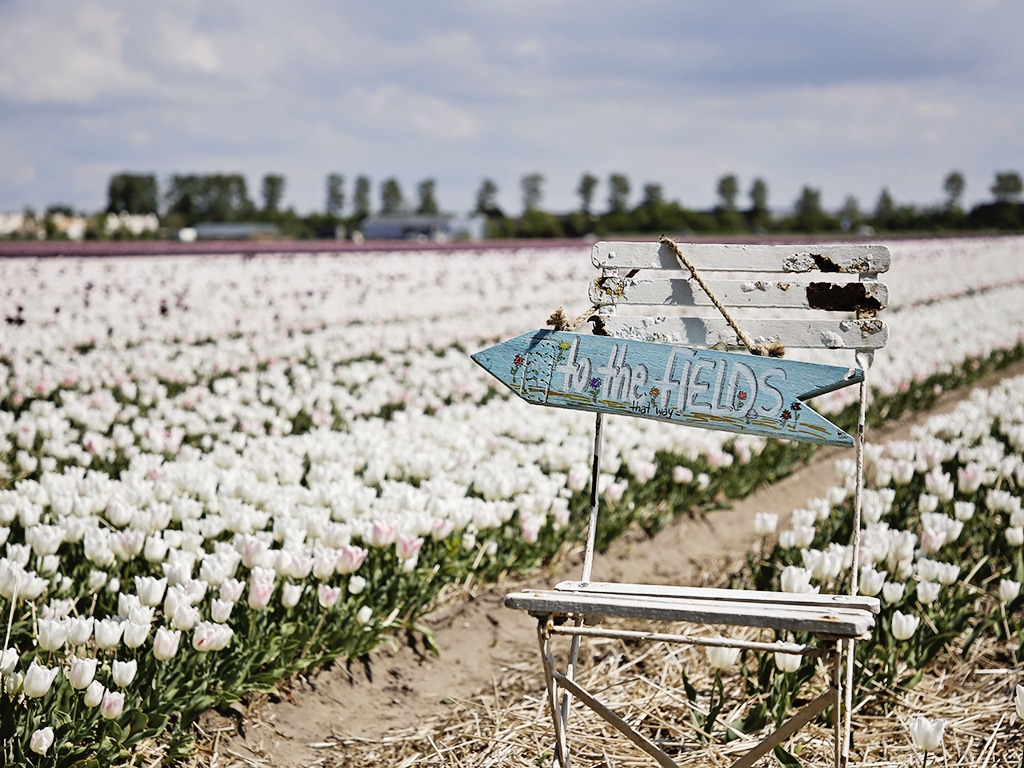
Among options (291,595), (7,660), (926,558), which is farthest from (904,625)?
(7,660)

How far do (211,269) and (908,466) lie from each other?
14.4 metres

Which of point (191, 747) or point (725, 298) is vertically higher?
point (725, 298)

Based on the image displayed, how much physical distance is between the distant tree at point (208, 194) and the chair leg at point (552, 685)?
309 feet

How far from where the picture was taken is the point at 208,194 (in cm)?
9700

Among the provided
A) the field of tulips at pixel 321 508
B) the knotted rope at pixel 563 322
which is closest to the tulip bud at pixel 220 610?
the field of tulips at pixel 321 508

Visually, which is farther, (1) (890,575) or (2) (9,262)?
(2) (9,262)

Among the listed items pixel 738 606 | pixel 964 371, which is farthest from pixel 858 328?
pixel 964 371

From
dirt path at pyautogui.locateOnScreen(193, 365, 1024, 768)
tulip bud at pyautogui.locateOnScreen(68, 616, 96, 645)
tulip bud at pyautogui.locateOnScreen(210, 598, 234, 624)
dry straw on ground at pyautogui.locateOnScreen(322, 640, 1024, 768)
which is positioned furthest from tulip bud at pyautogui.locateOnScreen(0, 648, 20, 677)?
dry straw on ground at pyautogui.locateOnScreen(322, 640, 1024, 768)

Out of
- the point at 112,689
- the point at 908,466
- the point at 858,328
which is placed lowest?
the point at 112,689

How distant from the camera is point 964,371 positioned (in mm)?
9984

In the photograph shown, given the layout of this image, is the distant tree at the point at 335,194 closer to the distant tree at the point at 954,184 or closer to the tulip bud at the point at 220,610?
the distant tree at the point at 954,184

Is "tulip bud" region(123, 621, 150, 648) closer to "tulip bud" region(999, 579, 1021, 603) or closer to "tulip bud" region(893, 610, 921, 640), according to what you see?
"tulip bud" region(893, 610, 921, 640)

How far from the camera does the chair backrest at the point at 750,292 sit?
114 inches

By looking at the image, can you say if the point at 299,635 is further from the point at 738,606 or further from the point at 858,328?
the point at 858,328
